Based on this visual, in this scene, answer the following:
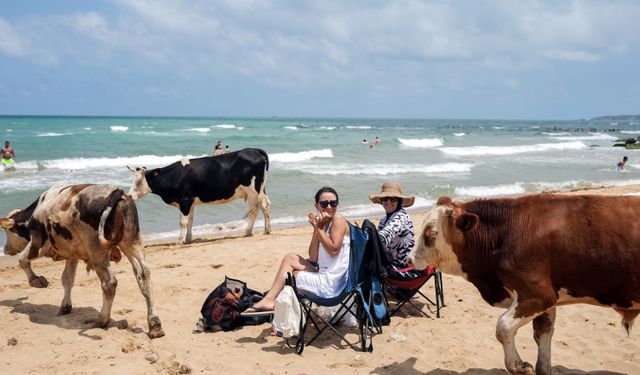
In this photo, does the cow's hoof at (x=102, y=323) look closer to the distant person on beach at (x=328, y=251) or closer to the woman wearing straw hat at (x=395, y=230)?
the distant person on beach at (x=328, y=251)

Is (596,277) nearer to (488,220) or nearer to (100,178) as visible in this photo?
(488,220)

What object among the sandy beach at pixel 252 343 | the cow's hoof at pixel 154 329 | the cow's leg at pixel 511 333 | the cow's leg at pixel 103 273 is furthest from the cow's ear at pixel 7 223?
the cow's leg at pixel 511 333

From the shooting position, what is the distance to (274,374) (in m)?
4.86

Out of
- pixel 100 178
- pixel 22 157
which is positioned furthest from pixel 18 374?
pixel 22 157

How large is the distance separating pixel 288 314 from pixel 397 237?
1.48 meters

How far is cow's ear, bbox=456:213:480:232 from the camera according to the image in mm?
4204

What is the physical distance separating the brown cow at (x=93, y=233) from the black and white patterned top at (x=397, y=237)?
96.6 inches

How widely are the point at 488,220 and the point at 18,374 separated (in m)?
4.04

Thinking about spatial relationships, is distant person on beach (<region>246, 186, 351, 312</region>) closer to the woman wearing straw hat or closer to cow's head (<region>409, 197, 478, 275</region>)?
the woman wearing straw hat

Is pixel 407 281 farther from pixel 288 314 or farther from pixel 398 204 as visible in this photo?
pixel 288 314

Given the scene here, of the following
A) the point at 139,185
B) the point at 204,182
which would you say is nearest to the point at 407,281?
the point at 204,182

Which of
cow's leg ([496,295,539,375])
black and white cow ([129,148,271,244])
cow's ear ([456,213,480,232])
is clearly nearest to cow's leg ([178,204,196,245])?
black and white cow ([129,148,271,244])

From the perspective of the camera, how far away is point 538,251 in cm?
402

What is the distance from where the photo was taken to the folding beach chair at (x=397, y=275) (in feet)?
17.9
